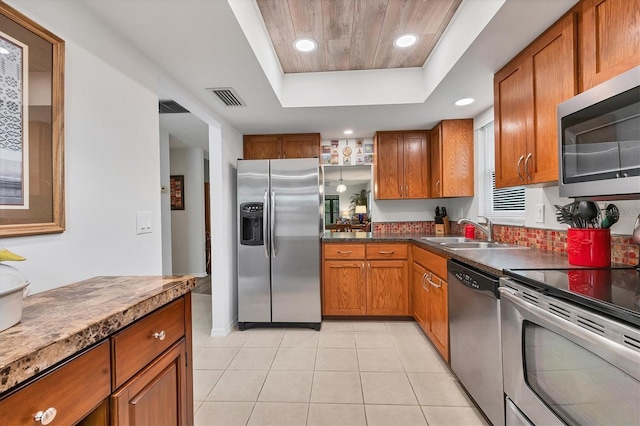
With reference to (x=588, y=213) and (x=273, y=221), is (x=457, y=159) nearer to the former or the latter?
(x=588, y=213)

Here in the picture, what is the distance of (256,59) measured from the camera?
178 centimetres

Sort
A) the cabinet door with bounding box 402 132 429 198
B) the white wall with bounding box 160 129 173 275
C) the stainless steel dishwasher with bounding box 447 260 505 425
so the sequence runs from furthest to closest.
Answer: the white wall with bounding box 160 129 173 275 < the cabinet door with bounding box 402 132 429 198 < the stainless steel dishwasher with bounding box 447 260 505 425

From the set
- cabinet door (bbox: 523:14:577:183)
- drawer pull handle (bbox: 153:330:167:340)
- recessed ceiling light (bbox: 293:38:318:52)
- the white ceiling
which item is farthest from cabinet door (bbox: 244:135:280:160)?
drawer pull handle (bbox: 153:330:167:340)

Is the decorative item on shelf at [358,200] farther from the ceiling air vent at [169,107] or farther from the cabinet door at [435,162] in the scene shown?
the ceiling air vent at [169,107]

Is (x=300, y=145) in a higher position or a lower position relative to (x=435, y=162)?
higher

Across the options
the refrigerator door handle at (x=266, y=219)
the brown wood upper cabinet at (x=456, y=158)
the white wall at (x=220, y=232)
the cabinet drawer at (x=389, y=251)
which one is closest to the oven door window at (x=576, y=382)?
the cabinet drawer at (x=389, y=251)

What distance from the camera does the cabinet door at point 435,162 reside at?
10.2 feet

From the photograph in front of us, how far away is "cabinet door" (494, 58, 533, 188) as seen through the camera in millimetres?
1749

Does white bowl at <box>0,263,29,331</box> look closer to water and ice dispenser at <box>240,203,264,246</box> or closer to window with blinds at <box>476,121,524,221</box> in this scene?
water and ice dispenser at <box>240,203,264,246</box>

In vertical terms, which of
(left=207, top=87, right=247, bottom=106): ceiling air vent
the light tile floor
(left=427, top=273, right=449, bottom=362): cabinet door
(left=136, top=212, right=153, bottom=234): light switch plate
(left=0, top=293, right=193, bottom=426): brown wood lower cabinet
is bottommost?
the light tile floor

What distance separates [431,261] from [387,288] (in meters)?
0.78

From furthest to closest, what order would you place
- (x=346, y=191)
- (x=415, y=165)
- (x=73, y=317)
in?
(x=346, y=191), (x=415, y=165), (x=73, y=317)

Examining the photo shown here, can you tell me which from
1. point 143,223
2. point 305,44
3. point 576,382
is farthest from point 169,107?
point 576,382

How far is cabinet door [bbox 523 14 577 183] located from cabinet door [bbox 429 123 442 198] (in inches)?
53.5
